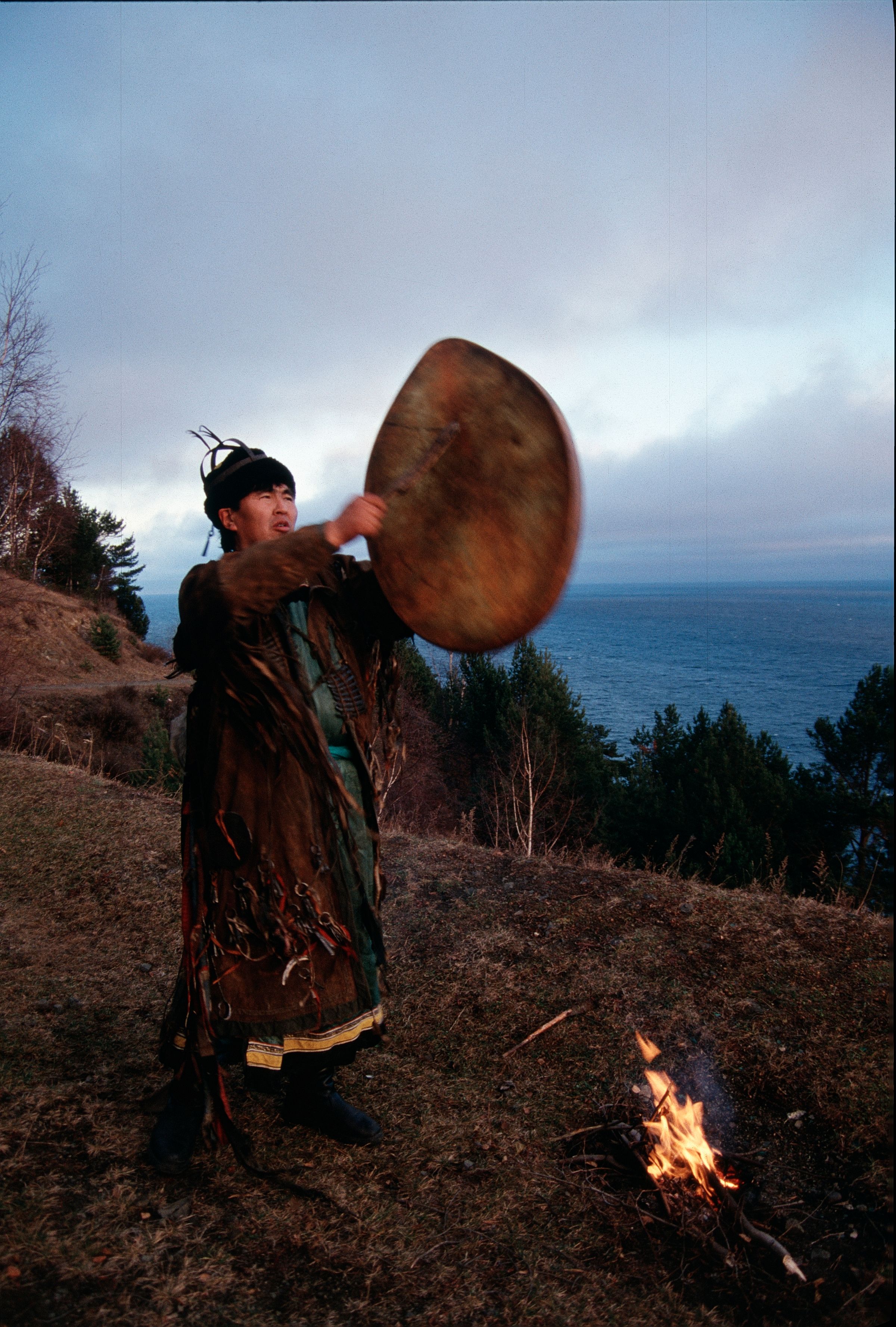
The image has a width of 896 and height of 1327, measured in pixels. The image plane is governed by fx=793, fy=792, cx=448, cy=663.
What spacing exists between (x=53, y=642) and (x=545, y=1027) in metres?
24.9

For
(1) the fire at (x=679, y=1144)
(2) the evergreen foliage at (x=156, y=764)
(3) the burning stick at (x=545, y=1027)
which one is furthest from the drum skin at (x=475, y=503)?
(2) the evergreen foliage at (x=156, y=764)

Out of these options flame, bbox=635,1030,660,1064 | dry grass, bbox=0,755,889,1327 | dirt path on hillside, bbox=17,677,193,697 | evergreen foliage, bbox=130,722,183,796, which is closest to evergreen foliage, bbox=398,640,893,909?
evergreen foliage, bbox=130,722,183,796

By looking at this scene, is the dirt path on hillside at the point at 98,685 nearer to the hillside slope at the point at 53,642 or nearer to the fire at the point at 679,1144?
the hillside slope at the point at 53,642

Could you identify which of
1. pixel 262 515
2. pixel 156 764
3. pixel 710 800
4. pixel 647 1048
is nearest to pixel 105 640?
pixel 156 764

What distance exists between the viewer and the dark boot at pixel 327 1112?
7.73ft

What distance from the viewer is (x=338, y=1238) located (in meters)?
1.98

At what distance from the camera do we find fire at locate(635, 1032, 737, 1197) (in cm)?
215

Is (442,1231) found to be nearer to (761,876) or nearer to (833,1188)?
(833,1188)

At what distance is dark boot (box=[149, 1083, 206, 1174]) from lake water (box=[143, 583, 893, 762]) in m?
1.70

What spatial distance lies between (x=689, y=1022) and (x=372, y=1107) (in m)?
1.18

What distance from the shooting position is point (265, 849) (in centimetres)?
213

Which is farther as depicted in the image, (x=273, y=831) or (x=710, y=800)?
(x=710, y=800)

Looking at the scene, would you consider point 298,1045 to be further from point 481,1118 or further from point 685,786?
point 685,786

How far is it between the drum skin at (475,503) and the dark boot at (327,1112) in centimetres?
138
